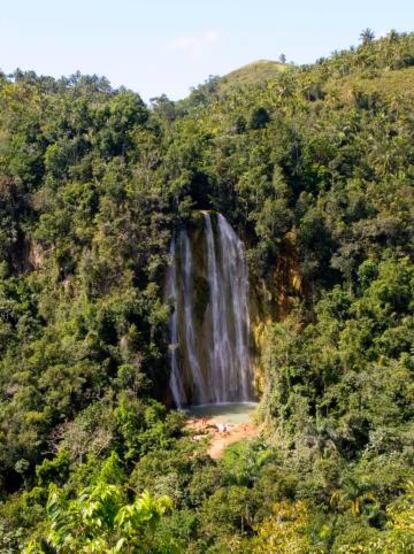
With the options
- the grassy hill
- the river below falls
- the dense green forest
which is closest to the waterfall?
the river below falls

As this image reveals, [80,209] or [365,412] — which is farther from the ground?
[80,209]

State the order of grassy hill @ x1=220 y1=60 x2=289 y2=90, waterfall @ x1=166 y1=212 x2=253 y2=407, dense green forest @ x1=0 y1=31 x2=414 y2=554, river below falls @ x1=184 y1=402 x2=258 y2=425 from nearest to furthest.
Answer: dense green forest @ x1=0 y1=31 x2=414 y2=554 → river below falls @ x1=184 y1=402 x2=258 y2=425 → waterfall @ x1=166 y1=212 x2=253 y2=407 → grassy hill @ x1=220 y1=60 x2=289 y2=90

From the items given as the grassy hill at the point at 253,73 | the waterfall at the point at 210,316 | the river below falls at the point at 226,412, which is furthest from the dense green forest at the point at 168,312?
the grassy hill at the point at 253,73

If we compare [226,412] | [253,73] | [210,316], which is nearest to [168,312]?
[210,316]

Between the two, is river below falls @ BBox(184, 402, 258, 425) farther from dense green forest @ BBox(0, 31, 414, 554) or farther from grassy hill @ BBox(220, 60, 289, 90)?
grassy hill @ BBox(220, 60, 289, 90)

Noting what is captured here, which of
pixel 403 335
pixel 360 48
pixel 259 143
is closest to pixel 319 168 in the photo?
pixel 259 143

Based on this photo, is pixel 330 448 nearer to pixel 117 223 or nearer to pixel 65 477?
pixel 65 477
